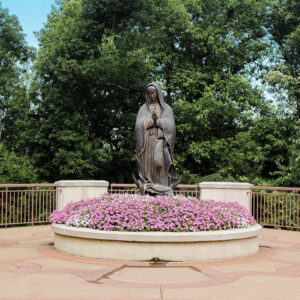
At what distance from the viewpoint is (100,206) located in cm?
786

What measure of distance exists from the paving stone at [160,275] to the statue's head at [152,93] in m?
4.22

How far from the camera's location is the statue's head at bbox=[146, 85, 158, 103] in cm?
902

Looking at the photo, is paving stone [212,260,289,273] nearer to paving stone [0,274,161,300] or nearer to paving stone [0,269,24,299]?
paving stone [0,274,161,300]

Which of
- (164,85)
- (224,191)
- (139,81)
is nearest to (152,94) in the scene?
(224,191)

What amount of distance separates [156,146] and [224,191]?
11.2ft

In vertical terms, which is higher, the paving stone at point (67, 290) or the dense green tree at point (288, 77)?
the dense green tree at point (288, 77)

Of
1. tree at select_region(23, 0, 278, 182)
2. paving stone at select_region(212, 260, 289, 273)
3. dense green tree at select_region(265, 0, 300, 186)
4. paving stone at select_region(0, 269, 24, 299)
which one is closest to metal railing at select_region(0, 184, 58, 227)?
tree at select_region(23, 0, 278, 182)

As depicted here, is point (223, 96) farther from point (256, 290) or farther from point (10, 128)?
point (256, 290)

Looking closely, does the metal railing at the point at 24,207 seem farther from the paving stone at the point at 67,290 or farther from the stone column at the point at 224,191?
the paving stone at the point at 67,290

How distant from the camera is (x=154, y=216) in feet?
23.7

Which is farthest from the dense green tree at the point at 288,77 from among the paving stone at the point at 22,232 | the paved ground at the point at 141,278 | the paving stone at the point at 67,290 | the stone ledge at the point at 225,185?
the paving stone at the point at 67,290

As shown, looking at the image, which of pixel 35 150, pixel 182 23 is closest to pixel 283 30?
pixel 182 23

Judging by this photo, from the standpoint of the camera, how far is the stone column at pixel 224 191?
1140 centimetres

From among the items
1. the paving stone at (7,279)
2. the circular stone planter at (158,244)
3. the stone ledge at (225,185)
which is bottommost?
the paving stone at (7,279)
